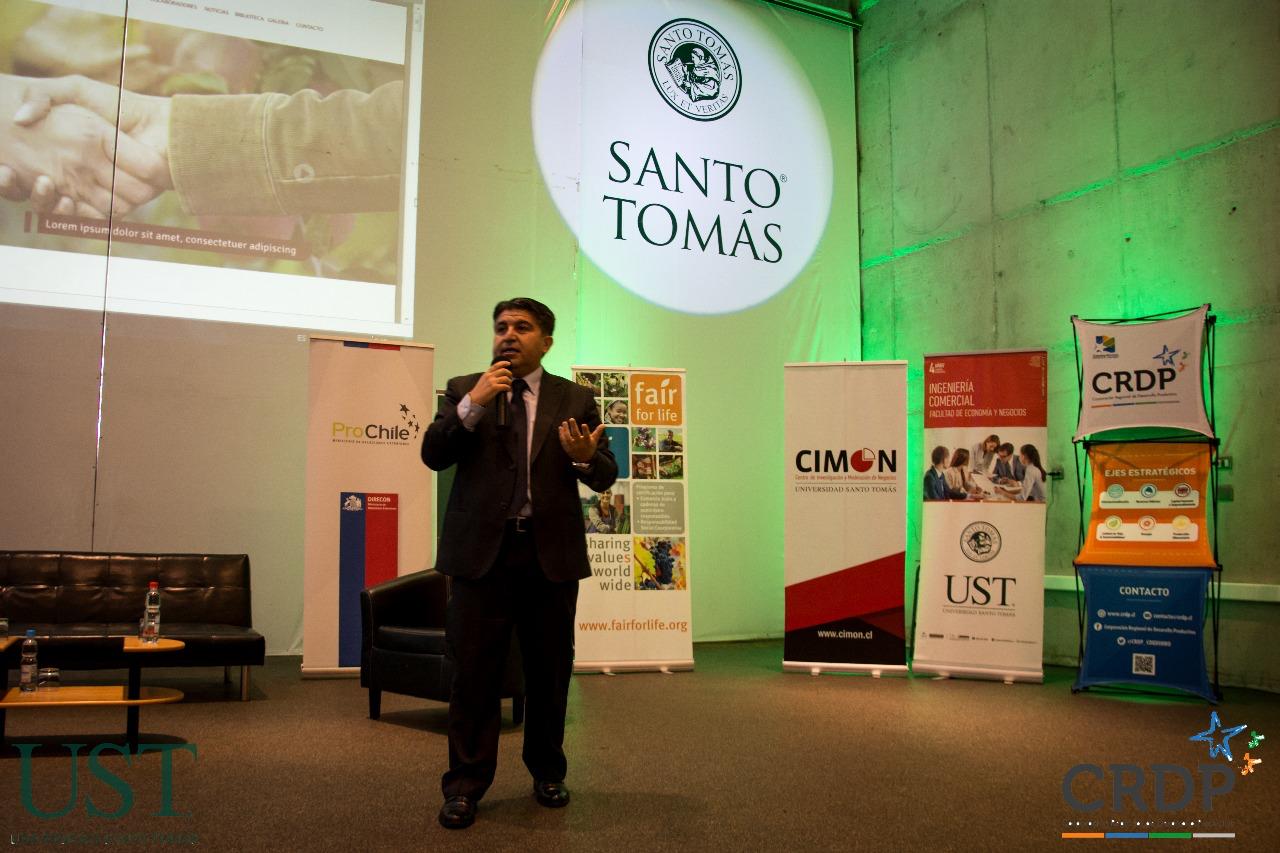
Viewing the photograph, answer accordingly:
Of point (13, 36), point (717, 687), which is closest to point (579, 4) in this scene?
point (13, 36)

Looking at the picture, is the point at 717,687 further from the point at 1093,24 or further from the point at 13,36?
the point at 13,36

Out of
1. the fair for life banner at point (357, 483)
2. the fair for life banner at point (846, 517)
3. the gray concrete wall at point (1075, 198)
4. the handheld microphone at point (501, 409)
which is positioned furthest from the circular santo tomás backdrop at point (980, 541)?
the handheld microphone at point (501, 409)

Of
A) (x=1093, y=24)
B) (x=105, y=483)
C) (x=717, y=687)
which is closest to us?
(x=717, y=687)

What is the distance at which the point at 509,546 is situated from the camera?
2.54 m

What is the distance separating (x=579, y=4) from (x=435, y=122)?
1.39 m

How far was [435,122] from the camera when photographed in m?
6.17

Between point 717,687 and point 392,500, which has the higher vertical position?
point 392,500

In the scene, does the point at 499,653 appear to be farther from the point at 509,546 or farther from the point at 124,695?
the point at 124,695

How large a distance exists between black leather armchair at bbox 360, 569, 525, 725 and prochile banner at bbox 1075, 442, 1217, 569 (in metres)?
2.95

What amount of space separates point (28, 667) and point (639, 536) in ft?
10.1

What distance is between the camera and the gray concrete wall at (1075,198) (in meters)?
4.88

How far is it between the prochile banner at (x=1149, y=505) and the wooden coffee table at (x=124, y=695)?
4.20 metres

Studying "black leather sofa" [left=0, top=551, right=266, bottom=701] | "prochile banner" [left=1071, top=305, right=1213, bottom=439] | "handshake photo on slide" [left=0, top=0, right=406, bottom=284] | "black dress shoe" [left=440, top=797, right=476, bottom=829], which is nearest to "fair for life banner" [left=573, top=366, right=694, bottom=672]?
"handshake photo on slide" [left=0, top=0, right=406, bottom=284]

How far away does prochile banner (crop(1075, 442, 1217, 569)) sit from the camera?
4.65 meters
